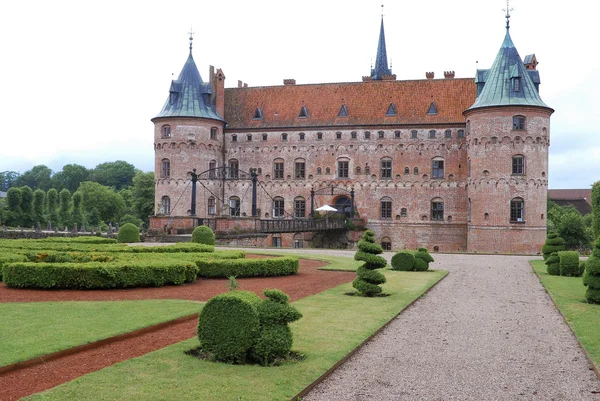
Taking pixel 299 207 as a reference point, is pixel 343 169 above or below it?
above

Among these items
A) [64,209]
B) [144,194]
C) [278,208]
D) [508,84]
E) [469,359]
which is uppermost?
[508,84]

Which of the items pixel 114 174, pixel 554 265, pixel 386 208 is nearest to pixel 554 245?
pixel 554 265

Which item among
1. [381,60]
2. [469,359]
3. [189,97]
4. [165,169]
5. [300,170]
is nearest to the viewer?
[469,359]

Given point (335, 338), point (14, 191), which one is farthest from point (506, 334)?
point (14, 191)

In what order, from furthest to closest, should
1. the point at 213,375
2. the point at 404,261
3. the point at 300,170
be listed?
1. the point at 300,170
2. the point at 404,261
3. the point at 213,375

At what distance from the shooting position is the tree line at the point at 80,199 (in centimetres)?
6556

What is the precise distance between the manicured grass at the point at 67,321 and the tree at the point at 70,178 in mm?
104115

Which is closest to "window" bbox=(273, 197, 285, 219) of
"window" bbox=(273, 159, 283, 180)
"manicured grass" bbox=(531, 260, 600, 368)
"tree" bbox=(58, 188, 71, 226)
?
"window" bbox=(273, 159, 283, 180)

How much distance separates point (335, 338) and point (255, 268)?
9238 millimetres

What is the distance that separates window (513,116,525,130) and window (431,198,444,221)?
8283mm

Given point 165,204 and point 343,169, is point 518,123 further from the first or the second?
point 165,204

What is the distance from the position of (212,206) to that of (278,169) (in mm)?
6304

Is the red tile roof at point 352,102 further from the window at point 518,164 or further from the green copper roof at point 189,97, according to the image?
the window at point 518,164

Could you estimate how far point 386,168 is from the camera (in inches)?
1982
